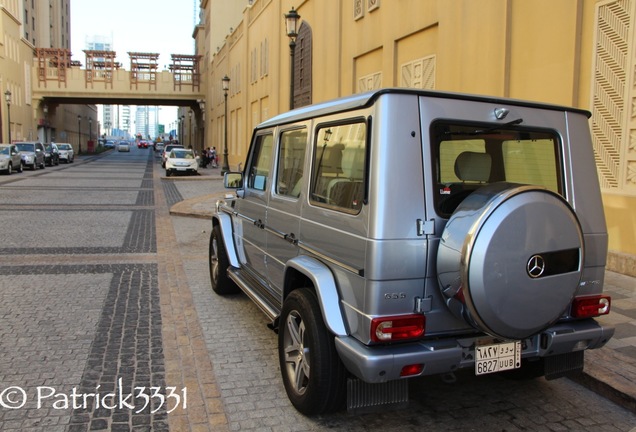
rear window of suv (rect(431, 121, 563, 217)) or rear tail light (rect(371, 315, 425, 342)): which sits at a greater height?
rear window of suv (rect(431, 121, 563, 217))

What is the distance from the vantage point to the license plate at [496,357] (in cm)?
333

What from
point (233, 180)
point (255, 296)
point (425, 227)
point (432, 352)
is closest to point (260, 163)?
point (233, 180)

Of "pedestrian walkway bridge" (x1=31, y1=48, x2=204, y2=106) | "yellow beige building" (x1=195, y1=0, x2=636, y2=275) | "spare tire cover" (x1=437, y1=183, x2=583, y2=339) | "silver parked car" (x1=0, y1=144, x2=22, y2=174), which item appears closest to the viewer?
"spare tire cover" (x1=437, y1=183, x2=583, y2=339)

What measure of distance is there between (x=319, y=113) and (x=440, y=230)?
4.33 feet

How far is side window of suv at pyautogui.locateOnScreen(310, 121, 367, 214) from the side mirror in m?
2.12

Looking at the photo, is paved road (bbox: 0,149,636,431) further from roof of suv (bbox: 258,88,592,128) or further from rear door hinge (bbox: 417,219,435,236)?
roof of suv (bbox: 258,88,592,128)

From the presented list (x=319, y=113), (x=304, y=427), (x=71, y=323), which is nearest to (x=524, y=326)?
(x=304, y=427)

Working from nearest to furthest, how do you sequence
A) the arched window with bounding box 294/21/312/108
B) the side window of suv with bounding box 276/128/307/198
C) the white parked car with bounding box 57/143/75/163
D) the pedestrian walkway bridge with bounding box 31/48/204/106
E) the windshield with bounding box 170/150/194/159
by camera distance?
1. the side window of suv with bounding box 276/128/307/198
2. the arched window with bounding box 294/21/312/108
3. the windshield with bounding box 170/150/194/159
4. the white parked car with bounding box 57/143/75/163
5. the pedestrian walkway bridge with bounding box 31/48/204/106

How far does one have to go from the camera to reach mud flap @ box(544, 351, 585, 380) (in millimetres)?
3840

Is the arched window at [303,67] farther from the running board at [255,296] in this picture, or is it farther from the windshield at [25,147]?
the windshield at [25,147]

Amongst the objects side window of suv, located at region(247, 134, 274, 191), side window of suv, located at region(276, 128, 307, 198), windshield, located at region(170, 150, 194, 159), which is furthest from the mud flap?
windshield, located at region(170, 150, 194, 159)

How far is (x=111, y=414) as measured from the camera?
12.4ft

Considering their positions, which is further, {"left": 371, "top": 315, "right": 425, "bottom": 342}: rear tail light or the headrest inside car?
the headrest inside car

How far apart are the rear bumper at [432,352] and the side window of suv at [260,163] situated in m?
2.31
